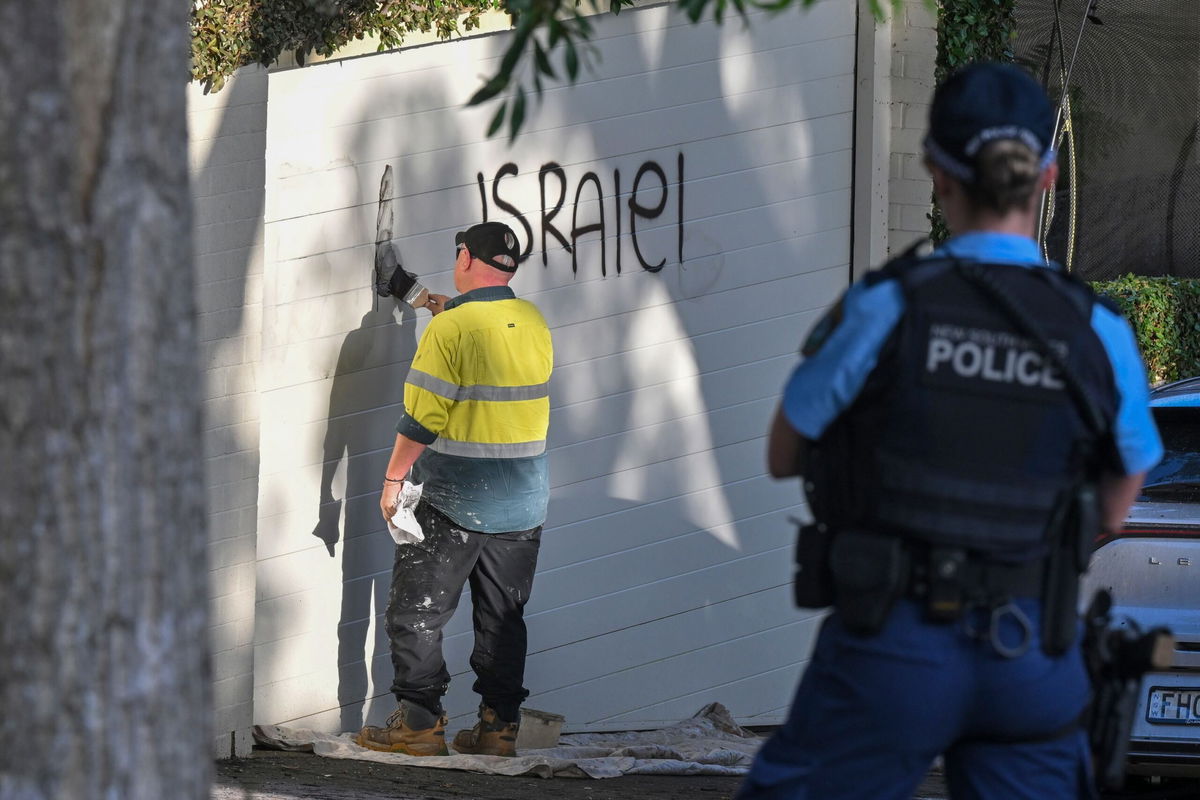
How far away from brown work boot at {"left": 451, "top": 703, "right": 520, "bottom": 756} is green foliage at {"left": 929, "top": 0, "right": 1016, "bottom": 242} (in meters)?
3.47

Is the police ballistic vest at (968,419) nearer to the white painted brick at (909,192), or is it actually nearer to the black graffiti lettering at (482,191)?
the black graffiti lettering at (482,191)

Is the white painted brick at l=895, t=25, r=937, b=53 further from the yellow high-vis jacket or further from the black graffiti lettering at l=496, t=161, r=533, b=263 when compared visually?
the yellow high-vis jacket

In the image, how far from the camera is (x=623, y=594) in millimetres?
7422

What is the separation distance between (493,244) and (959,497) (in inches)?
147

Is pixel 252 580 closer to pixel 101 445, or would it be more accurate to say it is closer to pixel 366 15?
pixel 366 15

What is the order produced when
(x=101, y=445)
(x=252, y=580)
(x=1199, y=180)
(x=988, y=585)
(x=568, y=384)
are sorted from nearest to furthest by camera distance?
(x=101, y=445)
(x=988, y=585)
(x=252, y=580)
(x=568, y=384)
(x=1199, y=180)

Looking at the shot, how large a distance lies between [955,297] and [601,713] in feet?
16.3

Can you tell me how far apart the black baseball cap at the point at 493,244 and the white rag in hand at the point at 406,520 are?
93cm

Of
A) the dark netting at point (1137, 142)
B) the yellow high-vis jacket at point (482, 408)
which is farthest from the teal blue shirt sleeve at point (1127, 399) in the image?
the dark netting at point (1137, 142)

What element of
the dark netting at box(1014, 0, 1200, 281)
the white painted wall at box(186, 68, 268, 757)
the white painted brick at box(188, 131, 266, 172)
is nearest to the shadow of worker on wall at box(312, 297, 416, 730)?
the white painted wall at box(186, 68, 268, 757)

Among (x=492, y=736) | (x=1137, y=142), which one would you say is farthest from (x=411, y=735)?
(x=1137, y=142)

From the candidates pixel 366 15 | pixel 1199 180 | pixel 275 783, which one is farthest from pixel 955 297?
pixel 1199 180

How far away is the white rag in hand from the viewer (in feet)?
20.1

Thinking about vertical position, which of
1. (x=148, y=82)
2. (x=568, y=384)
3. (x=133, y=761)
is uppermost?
(x=148, y=82)
